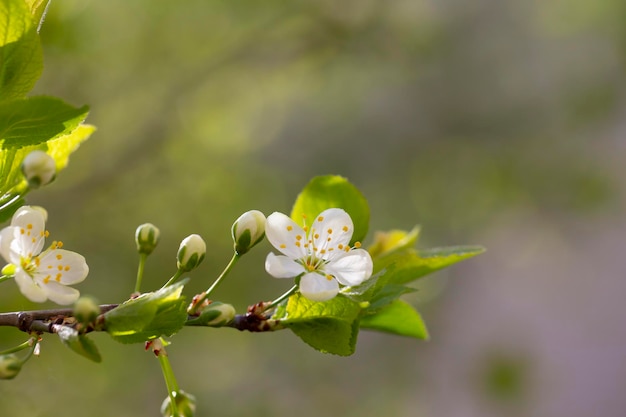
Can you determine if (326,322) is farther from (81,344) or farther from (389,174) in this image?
(389,174)

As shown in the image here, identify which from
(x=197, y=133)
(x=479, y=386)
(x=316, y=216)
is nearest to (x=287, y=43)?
(x=197, y=133)

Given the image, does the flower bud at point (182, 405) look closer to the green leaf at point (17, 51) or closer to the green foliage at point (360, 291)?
the green foliage at point (360, 291)

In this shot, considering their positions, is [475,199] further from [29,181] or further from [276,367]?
[29,181]

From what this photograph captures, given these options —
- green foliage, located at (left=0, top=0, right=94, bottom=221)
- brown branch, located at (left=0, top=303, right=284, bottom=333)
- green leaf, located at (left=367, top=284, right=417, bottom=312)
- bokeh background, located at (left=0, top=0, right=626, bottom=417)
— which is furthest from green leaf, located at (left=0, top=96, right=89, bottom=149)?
bokeh background, located at (left=0, top=0, right=626, bottom=417)

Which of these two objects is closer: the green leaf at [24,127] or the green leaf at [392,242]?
the green leaf at [24,127]

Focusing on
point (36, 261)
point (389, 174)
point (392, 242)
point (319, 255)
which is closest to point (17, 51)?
point (36, 261)

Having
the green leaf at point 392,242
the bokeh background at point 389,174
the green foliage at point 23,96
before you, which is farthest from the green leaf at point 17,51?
the bokeh background at point 389,174
